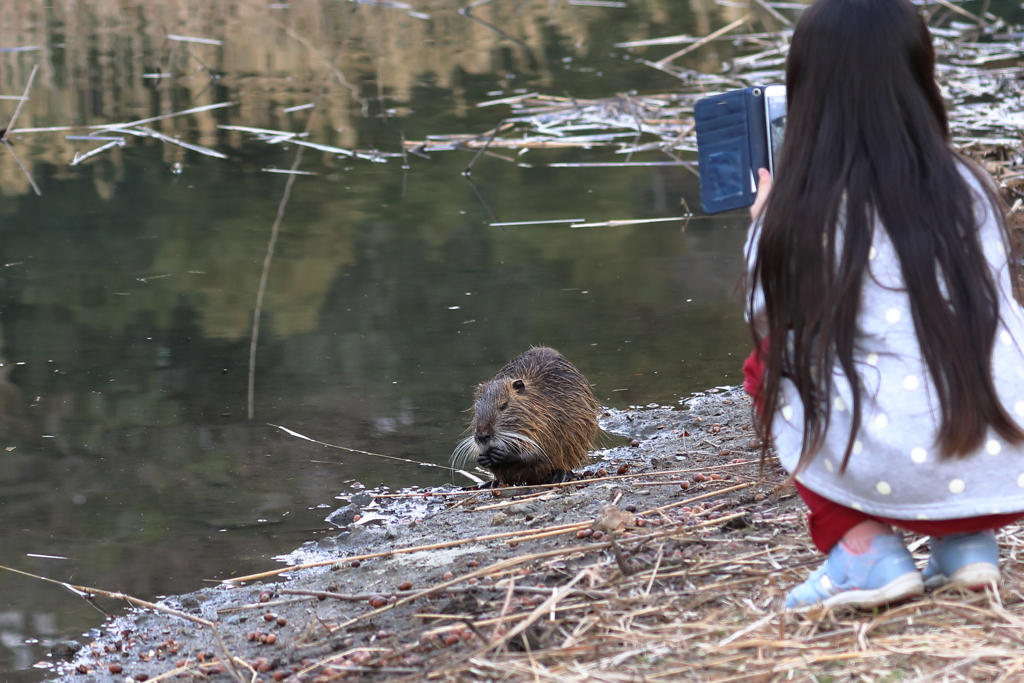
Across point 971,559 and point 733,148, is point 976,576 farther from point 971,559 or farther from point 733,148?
point 733,148

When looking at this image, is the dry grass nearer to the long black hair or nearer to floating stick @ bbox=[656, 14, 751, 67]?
the long black hair

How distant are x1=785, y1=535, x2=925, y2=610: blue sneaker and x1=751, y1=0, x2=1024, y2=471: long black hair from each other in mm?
206

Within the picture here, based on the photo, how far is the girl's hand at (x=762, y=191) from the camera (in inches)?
83.8

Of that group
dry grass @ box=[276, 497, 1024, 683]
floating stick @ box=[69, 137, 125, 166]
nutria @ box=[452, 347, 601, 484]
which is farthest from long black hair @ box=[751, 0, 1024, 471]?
floating stick @ box=[69, 137, 125, 166]

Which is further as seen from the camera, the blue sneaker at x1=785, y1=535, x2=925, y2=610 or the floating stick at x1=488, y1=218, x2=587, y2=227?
the floating stick at x1=488, y1=218, x2=587, y2=227

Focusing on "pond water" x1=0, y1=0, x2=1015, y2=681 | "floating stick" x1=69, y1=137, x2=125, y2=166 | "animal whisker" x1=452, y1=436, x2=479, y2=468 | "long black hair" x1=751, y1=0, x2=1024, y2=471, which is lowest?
"animal whisker" x1=452, y1=436, x2=479, y2=468

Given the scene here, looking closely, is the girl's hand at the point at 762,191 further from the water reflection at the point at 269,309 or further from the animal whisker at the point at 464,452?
the animal whisker at the point at 464,452

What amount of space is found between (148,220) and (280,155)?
1.46 meters

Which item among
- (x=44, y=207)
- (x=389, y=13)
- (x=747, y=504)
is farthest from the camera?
(x=389, y=13)

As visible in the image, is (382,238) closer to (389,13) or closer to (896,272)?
(896,272)

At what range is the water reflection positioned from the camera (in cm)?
364

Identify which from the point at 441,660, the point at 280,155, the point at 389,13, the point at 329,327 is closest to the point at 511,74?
the point at 280,155

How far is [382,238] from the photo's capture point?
6324 mm

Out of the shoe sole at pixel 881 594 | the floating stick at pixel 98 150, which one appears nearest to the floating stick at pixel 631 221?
the floating stick at pixel 98 150
